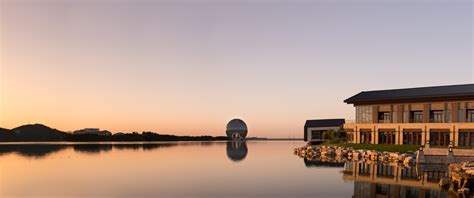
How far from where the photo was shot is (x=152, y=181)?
Answer: 40125mm

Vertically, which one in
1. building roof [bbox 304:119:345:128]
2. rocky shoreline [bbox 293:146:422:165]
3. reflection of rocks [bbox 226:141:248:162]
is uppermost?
building roof [bbox 304:119:345:128]

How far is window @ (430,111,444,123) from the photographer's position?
77.9m

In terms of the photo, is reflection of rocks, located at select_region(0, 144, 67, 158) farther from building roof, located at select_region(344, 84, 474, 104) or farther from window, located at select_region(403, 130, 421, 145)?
window, located at select_region(403, 130, 421, 145)

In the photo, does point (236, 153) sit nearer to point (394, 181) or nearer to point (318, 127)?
point (394, 181)

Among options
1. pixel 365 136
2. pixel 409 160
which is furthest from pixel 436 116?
pixel 409 160

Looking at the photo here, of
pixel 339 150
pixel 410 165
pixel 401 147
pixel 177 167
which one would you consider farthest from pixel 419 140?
pixel 177 167

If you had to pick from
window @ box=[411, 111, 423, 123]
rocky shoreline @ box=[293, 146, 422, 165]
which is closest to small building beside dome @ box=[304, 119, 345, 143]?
rocky shoreline @ box=[293, 146, 422, 165]

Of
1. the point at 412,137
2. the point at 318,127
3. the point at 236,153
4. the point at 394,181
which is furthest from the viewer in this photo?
the point at 318,127

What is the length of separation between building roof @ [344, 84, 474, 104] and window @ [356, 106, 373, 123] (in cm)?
143

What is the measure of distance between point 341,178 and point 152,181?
1752cm

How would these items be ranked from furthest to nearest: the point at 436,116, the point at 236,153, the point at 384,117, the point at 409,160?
the point at 384,117 < the point at 236,153 < the point at 436,116 < the point at 409,160

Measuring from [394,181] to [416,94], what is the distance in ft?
146

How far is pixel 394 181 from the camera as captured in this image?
138 ft

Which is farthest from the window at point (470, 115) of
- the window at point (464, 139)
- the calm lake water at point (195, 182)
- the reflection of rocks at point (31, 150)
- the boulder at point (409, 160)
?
the reflection of rocks at point (31, 150)
